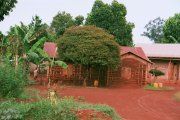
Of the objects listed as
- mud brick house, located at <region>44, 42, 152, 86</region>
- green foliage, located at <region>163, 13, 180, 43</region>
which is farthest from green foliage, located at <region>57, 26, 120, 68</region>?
green foliage, located at <region>163, 13, 180, 43</region>

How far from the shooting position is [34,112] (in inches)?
556

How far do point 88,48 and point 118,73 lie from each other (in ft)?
17.1

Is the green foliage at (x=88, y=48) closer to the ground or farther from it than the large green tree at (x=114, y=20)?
closer to the ground

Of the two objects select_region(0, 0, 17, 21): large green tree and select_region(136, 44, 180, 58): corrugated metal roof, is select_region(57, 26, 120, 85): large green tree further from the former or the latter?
select_region(136, 44, 180, 58): corrugated metal roof

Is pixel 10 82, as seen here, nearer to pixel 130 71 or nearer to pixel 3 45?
pixel 3 45

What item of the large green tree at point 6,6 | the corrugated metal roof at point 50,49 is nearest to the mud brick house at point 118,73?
the corrugated metal roof at point 50,49

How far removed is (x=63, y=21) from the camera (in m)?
57.2

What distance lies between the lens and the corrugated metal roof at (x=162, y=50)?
4316 cm

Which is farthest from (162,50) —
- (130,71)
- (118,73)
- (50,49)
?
(50,49)

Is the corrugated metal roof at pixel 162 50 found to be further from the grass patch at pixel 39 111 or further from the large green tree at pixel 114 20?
the grass patch at pixel 39 111

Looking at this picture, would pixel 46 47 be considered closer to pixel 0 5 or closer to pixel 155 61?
pixel 155 61

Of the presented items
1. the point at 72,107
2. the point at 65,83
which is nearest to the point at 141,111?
the point at 72,107

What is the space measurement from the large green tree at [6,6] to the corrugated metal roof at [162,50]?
937 inches

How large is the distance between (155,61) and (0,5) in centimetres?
2511
